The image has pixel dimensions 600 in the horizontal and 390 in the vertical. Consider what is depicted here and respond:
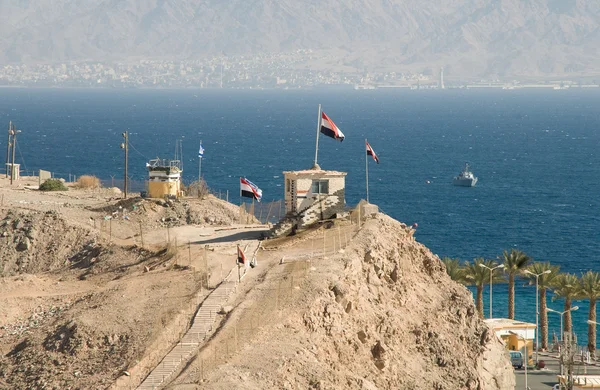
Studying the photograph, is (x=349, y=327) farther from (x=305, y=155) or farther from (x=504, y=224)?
(x=305, y=155)

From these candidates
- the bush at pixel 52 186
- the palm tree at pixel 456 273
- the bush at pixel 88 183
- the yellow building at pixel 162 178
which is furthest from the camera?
the bush at pixel 88 183

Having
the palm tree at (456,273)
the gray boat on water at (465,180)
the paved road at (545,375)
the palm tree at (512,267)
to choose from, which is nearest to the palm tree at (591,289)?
the palm tree at (512,267)

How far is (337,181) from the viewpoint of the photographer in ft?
186

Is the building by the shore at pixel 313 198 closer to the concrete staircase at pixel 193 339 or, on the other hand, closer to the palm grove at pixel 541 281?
the concrete staircase at pixel 193 339

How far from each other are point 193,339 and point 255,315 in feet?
7.98

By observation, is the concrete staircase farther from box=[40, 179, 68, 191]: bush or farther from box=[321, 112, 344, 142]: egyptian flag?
box=[40, 179, 68, 191]: bush

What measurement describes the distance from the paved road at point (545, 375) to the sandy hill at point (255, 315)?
6978 millimetres

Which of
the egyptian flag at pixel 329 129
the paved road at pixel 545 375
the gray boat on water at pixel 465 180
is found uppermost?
the egyptian flag at pixel 329 129

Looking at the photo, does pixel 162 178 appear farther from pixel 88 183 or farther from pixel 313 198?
pixel 313 198

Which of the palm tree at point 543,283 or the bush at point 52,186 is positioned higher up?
the bush at point 52,186

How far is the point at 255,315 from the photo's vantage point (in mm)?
41219

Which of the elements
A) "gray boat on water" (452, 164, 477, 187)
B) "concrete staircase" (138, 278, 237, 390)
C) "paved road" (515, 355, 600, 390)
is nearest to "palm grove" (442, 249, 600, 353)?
"paved road" (515, 355, 600, 390)

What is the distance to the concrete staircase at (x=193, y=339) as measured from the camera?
37.4 metres

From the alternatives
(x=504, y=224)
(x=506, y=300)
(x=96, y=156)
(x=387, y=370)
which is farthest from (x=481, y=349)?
(x=96, y=156)
